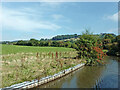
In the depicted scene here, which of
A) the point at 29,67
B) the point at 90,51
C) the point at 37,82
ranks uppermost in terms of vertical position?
the point at 90,51

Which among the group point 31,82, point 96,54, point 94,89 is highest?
point 96,54

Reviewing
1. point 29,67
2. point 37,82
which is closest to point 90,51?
point 29,67

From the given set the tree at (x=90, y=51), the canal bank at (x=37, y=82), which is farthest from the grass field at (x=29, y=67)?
the tree at (x=90, y=51)

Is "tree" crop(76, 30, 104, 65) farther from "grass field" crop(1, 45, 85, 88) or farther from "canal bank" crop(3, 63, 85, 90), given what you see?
"canal bank" crop(3, 63, 85, 90)

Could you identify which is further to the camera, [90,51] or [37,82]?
[90,51]

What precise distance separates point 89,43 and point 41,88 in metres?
12.3

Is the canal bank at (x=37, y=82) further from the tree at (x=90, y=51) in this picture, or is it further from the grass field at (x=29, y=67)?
A: the tree at (x=90, y=51)

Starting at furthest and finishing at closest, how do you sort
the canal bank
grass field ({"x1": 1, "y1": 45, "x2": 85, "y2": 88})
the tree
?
the tree
grass field ({"x1": 1, "y1": 45, "x2": 85, "y2": 88})
the canal bank

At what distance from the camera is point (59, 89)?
8.54m

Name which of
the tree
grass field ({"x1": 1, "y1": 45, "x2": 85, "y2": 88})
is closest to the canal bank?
grass field ({"x1": 1, "y1": 45, "x2": 85, "y2": 88})

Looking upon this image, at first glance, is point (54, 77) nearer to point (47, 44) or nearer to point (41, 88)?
point (41, 88)

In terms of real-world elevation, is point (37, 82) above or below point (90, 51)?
below

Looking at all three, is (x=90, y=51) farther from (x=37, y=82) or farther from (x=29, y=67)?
(x=37, y=82)

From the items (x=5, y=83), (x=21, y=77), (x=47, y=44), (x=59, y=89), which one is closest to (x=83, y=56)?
(x=59, y=89)
